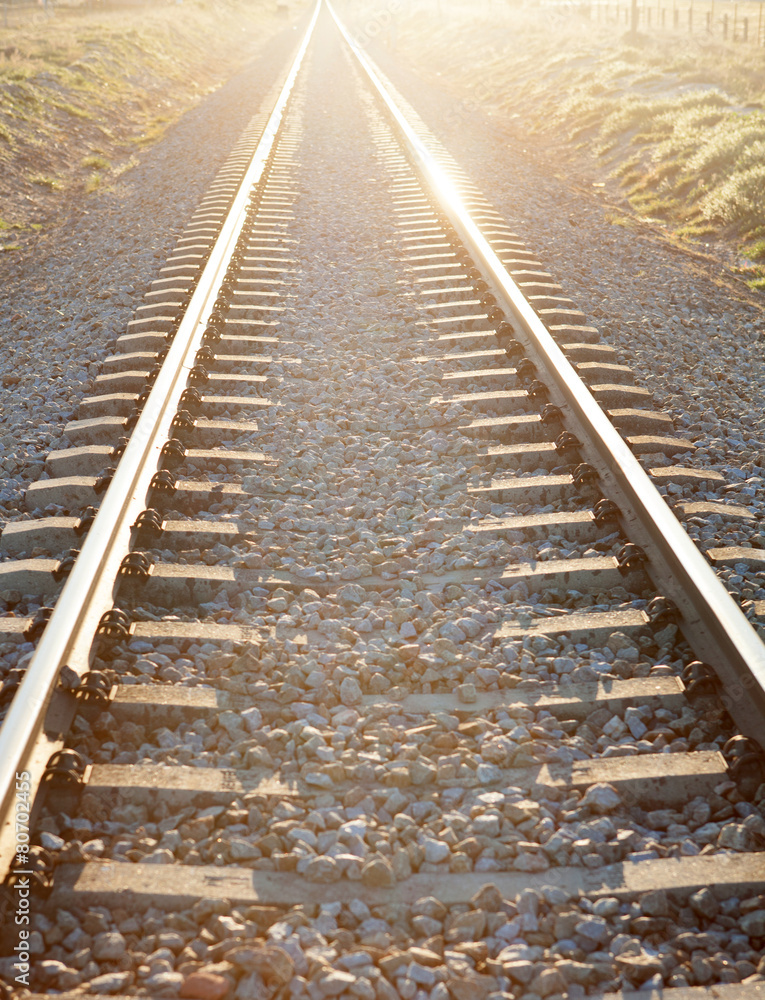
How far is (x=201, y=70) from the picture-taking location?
25.6 m

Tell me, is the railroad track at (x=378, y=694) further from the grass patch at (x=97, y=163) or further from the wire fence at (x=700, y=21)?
the wire fence at (x=700, y=21)

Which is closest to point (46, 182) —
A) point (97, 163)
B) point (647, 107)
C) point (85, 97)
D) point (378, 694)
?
point (97, 163)

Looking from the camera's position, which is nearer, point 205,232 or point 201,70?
point 205,232

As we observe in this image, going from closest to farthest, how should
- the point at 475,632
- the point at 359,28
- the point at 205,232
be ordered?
the point at 475,632 < the point at 205,232 < the point at 359,28

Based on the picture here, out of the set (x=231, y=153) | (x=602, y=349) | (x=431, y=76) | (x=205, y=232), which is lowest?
(x=602, y=349)

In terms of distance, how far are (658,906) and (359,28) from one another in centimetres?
4943

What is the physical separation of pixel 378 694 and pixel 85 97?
58.1ft

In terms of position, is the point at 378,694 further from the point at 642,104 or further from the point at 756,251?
the point at 642,104

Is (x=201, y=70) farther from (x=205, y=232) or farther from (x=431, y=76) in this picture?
(x=205, y=232)

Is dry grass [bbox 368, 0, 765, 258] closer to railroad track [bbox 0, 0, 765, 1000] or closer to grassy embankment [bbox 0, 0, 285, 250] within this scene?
railroad track [bbox 0, 0, 765, 1000]

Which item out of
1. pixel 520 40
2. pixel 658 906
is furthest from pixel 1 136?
pixel 520 40

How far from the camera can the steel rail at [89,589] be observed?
2424 millimetres

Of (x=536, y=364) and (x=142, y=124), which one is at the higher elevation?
(x=142, y=124)

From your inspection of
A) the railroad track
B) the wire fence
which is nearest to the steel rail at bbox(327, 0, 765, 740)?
the railroad track
